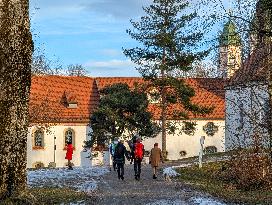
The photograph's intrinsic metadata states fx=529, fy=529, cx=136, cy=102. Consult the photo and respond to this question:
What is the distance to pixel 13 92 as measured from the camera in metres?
9.04

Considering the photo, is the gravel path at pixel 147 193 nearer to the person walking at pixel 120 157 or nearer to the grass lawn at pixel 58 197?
the grass lawn at pixel 58 197

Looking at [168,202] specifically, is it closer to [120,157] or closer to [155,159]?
[120,157]

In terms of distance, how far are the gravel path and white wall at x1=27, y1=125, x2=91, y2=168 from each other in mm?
29797

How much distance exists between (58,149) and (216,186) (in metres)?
35.0

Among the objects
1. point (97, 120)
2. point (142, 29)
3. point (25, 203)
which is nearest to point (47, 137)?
point (97, 120)

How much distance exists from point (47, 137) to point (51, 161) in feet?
8.14

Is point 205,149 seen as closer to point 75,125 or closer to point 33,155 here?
point 75,125

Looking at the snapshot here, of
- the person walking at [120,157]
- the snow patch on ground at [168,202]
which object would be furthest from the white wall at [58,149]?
the snow patch on ground at [168,202]

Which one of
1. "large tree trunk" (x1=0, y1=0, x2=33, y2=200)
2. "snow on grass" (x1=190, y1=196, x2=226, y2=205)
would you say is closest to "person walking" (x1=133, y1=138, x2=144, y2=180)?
"snow on grass" (x1=190, y1=196, x2=226, y2=205)

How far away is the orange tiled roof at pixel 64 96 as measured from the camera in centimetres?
5266

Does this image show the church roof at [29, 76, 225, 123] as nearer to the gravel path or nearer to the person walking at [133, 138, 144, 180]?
the person walking at [133, 138, 144, 180]

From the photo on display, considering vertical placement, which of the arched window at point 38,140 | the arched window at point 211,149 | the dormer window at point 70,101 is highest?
the dormer window at point 70,101

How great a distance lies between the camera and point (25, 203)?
9.48 m

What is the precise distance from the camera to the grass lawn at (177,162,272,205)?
50.2 ft
